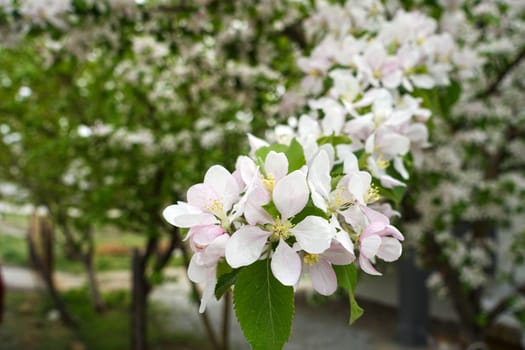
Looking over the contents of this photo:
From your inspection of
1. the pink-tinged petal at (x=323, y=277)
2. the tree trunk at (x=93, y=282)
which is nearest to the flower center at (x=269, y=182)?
the pink-tinged petal at (x=323, y=277)

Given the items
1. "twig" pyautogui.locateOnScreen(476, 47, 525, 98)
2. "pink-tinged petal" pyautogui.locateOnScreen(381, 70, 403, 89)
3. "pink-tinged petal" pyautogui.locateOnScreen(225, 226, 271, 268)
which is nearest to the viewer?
"pink-tinged petal" pyautogui.locateOnScreen(225, 226, 271, 268)

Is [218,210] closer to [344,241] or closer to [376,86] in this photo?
[344,241]

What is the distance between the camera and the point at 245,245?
0.55m

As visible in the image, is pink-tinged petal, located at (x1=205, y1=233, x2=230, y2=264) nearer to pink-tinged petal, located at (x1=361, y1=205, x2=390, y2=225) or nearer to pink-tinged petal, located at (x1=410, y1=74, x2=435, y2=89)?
pink-tinged petal, located at (x1=361, y1=205, x2=390, y2=225)

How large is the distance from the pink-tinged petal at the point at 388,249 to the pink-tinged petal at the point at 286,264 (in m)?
0.11

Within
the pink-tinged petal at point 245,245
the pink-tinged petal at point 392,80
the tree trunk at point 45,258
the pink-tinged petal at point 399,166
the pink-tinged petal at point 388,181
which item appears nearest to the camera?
the pink-tinged petal at point 245,245

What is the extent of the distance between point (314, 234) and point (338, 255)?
0.06 meters

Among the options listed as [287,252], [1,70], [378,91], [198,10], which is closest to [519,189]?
[198,10]

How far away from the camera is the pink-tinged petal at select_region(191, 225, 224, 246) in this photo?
0.57m

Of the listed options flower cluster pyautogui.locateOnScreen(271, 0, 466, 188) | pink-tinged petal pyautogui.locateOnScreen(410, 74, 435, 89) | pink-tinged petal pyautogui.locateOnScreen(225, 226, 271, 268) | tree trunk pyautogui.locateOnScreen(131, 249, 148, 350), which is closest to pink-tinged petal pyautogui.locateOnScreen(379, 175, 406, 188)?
flower cluster pyautogui.locateOnScreen(271, 0, 466, 188)

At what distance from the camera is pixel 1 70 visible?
14.0ft

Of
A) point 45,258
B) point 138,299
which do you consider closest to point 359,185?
point 138,299

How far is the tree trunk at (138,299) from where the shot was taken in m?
3.80

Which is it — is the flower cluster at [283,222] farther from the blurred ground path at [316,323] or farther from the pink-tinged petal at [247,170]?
the blurred ground path at [316,323]
